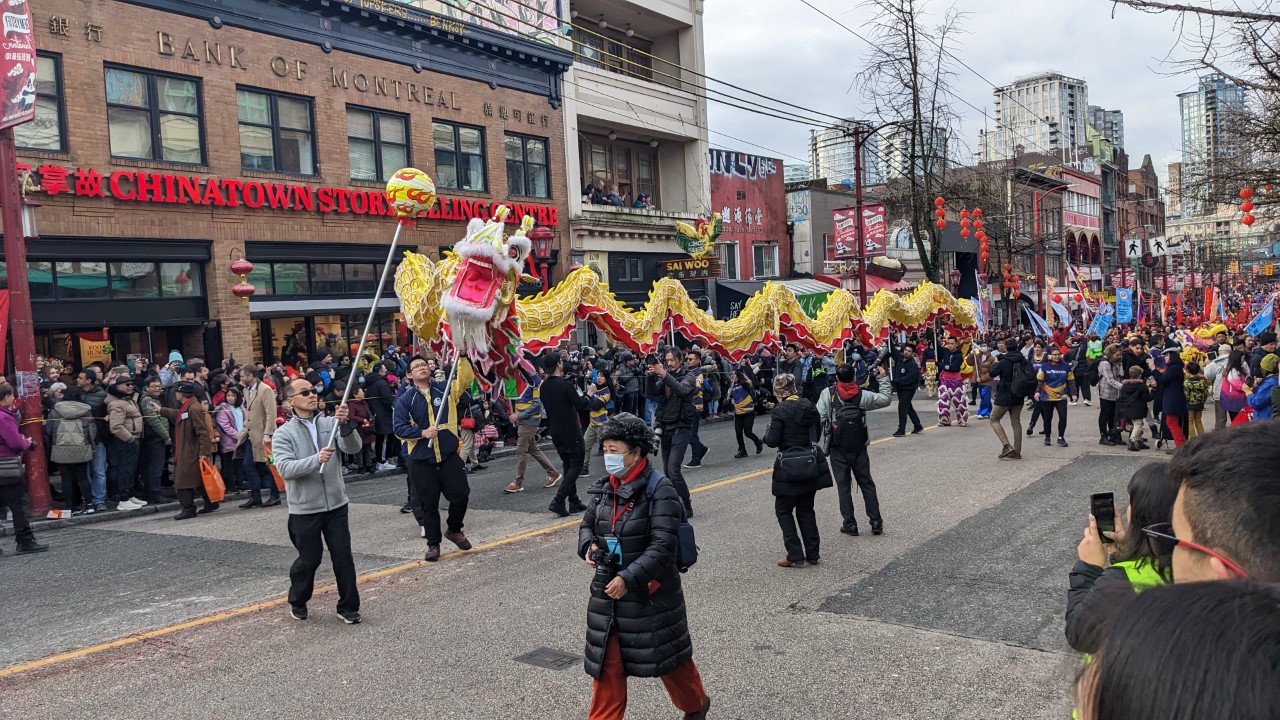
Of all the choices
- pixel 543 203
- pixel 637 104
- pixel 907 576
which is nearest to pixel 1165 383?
pixel 907 576

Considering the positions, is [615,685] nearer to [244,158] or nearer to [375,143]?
[244,158]

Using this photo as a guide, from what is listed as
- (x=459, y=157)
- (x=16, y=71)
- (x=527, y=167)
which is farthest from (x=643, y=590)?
(x=527, y=167)

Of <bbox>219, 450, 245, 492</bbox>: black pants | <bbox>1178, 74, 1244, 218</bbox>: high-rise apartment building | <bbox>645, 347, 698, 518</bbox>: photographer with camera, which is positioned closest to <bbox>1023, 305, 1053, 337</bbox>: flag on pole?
<bbox>1178, 74, 1244, 218</bbox>: high-rise apartment building

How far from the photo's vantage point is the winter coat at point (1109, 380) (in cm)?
1453

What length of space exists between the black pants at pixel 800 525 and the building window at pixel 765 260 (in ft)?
91.9

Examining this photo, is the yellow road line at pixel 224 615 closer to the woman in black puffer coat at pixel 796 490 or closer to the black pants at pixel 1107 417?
the woman in black puffer coat at pixel 796 490

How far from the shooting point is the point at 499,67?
24484 mm

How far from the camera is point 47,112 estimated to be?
638 inches

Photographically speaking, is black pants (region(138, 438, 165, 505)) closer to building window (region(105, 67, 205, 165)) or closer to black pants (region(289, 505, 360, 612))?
black pants (region(289, 505, 360, 612))

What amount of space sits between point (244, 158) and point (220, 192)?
3.71 ft

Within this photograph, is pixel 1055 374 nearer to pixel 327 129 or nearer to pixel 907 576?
pixel 907 576

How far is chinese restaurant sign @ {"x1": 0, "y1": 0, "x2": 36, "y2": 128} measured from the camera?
37.7ft


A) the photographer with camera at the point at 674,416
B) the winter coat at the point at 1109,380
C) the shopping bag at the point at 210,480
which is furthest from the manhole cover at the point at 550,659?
the winter coat at the point at 1109,380

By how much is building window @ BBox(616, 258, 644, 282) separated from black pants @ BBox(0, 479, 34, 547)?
1969 centimetres
